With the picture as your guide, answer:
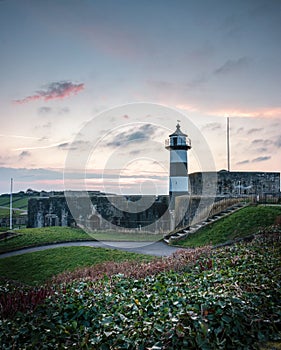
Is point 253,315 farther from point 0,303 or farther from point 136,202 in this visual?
point 136,202

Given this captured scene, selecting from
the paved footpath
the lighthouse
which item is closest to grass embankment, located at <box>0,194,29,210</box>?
the lighthouse

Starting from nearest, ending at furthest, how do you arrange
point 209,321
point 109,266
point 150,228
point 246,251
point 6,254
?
point 209,321 < point 246,251 < point 109,266 < point 6,254 < point 150,228

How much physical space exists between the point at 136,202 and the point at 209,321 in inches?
757

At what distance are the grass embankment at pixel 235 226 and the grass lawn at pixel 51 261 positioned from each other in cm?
319

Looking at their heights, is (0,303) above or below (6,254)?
above

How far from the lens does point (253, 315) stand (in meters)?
4.37

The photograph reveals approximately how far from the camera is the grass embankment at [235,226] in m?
13.4

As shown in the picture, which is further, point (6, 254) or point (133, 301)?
point (6, 254)

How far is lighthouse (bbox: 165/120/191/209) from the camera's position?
83.4 ft

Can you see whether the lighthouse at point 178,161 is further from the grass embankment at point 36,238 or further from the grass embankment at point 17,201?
the grass embankment at point 17,201

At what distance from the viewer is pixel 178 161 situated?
25.7 metres

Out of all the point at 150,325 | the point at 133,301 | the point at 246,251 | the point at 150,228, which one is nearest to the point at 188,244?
the point at 246,251

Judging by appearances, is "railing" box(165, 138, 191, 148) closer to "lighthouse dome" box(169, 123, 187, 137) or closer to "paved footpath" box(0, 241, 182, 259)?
"lighthouse dome" box(169, 123, 187, 137)

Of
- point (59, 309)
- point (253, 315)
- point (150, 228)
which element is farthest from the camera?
point (150, 228)
